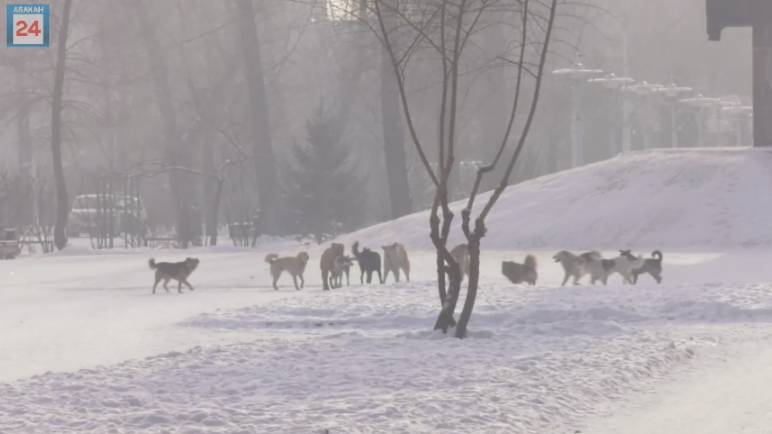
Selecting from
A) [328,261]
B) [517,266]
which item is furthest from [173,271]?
[517,266]

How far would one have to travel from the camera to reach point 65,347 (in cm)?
1755

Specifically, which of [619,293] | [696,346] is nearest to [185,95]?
[619,293]

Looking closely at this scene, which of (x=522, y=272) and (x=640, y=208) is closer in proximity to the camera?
(x=522, y=272)

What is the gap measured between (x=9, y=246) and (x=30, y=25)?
277 inches

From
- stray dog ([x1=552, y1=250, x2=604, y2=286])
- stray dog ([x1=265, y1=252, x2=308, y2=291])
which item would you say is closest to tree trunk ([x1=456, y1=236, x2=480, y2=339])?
stray dog ([x1=552, y1=250, x2=604, y2=286])

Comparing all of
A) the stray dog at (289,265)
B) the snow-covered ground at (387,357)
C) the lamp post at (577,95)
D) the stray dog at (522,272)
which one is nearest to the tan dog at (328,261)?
the snow-covered ground at (387,357)

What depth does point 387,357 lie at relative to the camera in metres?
14.5

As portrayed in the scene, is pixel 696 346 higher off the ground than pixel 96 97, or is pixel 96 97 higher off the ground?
pixel 96 97

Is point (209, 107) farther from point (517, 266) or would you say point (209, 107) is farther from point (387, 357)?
point (387, 357)

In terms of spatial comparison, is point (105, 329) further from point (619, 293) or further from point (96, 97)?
point (96, 97)

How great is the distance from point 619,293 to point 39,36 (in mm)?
32895

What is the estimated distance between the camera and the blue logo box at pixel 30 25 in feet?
157

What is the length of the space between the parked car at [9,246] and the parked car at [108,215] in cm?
441

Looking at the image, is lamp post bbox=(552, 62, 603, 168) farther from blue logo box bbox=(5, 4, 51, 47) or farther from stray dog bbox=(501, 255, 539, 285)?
stray dog bbox=(501, 255, 539, 285)
